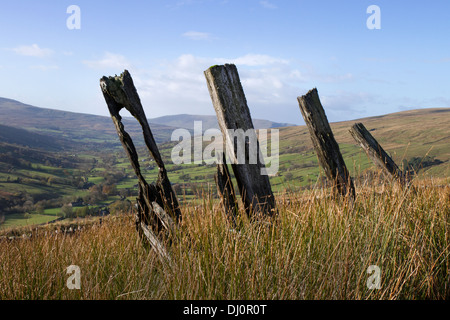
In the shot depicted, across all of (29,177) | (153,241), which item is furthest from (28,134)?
(153,241)

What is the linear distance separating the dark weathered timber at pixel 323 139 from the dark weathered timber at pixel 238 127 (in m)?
1.10

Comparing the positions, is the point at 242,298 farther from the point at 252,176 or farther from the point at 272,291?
the point at 252,176

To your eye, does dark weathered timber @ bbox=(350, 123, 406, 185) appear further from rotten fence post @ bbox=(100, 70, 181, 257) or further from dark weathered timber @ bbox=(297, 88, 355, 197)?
rotten fence post @ bbox=(100, 70, 181, 257)

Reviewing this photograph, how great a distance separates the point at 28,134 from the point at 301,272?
20990cm

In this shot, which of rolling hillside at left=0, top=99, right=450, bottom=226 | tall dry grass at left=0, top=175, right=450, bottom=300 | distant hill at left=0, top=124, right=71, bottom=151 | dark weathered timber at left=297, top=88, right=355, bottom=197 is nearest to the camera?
tall dry grass at left=0, top=175, right=450, bottom=300

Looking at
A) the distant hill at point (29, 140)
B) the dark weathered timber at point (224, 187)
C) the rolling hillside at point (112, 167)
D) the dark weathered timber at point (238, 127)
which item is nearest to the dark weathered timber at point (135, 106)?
the dark weathered timber at point (224, 187)

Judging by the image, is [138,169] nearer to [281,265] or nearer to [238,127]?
[238,127]

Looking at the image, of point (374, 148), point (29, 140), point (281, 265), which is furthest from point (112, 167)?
point (281, 265)

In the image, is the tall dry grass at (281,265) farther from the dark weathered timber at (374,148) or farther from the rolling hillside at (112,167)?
the rolling hillside at (112,167)

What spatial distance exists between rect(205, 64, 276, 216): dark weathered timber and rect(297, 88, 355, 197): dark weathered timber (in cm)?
110

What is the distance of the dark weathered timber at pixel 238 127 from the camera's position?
3.71 metres

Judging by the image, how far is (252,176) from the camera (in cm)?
371

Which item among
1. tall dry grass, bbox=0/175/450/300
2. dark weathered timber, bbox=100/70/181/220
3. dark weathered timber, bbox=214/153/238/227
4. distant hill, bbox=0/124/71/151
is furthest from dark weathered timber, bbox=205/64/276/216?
distant hill, bbox=0/124/71/151

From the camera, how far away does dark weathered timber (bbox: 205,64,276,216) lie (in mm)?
3711
